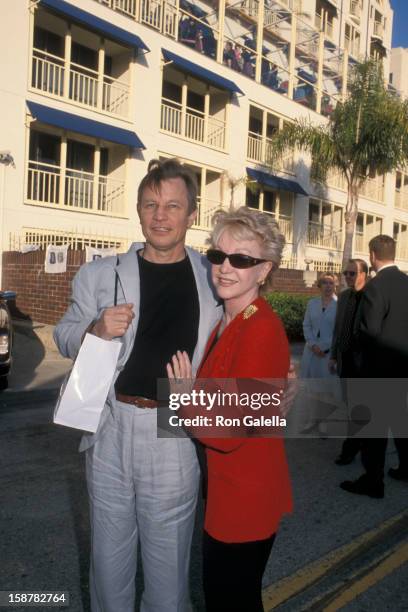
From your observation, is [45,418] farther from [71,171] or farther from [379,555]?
[71,171]

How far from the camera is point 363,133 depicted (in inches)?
709

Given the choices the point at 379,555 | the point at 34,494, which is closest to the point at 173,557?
the point at 379,555

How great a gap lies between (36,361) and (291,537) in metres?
7.04

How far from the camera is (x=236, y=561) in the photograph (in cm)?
188

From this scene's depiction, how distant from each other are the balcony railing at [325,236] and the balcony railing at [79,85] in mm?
11629

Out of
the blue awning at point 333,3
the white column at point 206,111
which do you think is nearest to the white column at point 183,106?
the white column at point 206,111

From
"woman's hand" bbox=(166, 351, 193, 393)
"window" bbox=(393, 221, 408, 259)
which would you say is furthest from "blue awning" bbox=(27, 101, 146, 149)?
"window" bbox=(393, 221, 408, 259)

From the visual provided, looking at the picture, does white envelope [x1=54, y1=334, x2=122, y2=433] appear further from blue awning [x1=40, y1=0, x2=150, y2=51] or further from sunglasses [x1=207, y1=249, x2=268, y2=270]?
blue awning [x1=40, y1=0, x2=150, y2=51]

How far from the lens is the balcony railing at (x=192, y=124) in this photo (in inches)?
750

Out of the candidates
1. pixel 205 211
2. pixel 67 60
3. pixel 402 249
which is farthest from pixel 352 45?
pixel 67 60

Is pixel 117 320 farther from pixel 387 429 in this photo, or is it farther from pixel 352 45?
pixel 352 45

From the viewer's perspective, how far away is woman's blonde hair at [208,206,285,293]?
2154 mm

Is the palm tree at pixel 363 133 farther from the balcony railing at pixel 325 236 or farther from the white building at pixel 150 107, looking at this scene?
the balcony railing at pixel 325 236

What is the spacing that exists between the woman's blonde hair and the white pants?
78 centimetres
